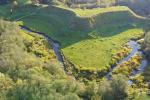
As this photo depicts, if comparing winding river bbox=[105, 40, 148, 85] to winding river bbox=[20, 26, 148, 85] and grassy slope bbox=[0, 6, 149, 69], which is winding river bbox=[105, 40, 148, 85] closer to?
winding river bbox=[20, 26, 148, 85]

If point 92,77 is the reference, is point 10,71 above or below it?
above

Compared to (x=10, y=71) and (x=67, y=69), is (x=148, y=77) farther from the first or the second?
(x=10, y=71)

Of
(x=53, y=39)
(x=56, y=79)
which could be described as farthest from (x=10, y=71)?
(x=53, y=39)

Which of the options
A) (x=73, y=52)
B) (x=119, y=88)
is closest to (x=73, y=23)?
(x=73, y=52)

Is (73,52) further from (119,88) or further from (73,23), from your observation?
(119,88)

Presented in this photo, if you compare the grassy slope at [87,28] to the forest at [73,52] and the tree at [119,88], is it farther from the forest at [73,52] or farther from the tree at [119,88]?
the tree at [119,88]

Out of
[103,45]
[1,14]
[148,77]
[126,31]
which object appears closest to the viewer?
[148,77]

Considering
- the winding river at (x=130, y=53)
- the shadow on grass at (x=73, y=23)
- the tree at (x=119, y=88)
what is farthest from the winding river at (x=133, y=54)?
the tree at (x=119, y=88)

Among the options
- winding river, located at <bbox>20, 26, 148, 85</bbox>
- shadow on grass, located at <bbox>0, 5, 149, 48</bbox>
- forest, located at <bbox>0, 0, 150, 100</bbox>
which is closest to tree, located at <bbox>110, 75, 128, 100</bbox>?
forest, located at <bbox>0, 0, 150, 100</bbox>
